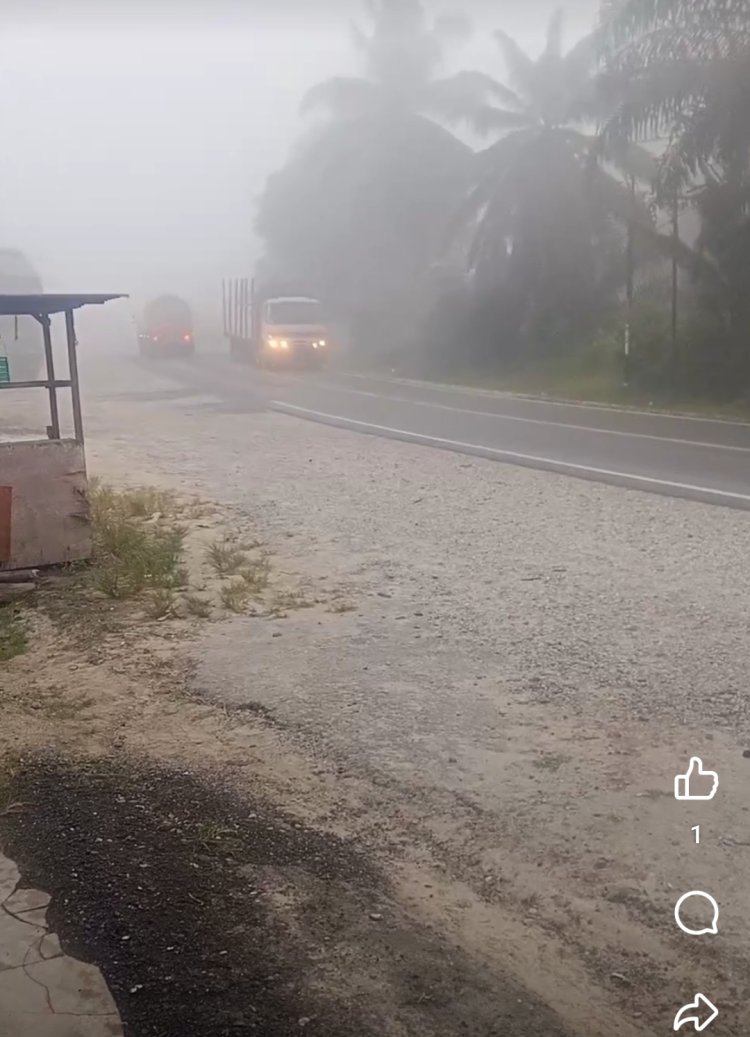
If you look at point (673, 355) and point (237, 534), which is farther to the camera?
point (673, 355)

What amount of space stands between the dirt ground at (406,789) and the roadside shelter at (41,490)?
483 mm

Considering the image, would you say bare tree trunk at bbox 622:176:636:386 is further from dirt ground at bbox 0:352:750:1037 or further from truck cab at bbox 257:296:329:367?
dirt ground at bbox 0:352:750:1037

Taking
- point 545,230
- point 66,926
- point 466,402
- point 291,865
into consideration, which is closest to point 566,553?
point 291,865

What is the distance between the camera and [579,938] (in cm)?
329

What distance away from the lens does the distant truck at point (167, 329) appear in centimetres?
4059

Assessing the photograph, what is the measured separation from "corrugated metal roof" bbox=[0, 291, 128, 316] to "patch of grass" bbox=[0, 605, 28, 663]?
205 cm

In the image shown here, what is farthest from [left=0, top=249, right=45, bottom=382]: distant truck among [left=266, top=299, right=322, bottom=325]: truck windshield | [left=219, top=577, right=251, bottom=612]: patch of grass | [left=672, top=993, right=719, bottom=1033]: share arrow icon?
[left=672, top=993, right=719, bottom=1033]: share arrow icon

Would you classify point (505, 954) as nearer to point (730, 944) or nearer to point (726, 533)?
point (730, 944)

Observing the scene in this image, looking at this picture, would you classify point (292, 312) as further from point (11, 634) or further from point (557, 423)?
point (11, 634)

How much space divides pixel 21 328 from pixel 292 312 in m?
10.8

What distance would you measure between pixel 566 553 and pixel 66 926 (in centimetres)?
547

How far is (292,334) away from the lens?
3253 centimetres

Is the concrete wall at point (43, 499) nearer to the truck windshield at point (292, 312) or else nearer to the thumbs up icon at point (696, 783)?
the thumbs up icon at point (696, 783)

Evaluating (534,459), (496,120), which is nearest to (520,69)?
(496,120)
